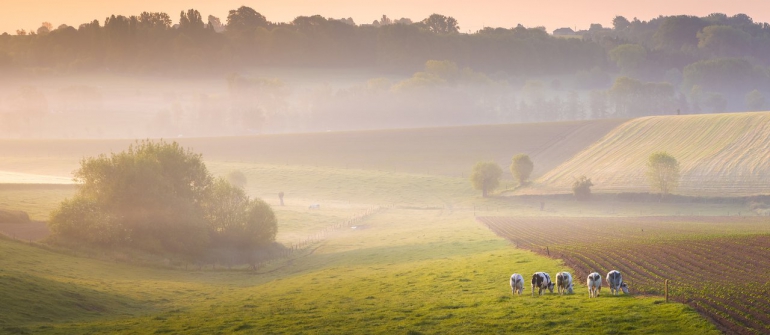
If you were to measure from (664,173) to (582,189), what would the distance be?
13219mm

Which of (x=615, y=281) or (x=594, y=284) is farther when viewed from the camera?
(x=615, y=281)

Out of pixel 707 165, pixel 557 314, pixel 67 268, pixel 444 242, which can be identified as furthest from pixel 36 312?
pixel 707 165

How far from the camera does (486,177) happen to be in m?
126

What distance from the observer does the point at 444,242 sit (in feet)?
240

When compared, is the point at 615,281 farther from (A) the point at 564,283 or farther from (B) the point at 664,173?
(B) the point at 664,173

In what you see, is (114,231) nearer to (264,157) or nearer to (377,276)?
(377,276)

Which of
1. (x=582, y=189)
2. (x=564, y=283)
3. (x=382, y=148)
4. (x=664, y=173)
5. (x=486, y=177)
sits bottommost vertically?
A: (x=564, y=283)

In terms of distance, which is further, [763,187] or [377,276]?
[763,187]

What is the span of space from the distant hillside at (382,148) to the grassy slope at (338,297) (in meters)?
81.8

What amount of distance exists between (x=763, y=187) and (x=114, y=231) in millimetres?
92792

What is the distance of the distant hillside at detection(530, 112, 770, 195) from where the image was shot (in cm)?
11494

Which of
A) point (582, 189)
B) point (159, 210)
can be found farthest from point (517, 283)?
point (582, 189)

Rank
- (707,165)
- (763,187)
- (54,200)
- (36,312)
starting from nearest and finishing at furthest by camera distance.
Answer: (36,312) < (54,200) < (763,187) < (707,165)

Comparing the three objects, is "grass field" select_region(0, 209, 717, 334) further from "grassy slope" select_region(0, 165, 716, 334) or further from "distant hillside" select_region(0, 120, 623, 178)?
"distant hillside" select_region(0, 120, 623, 178)
